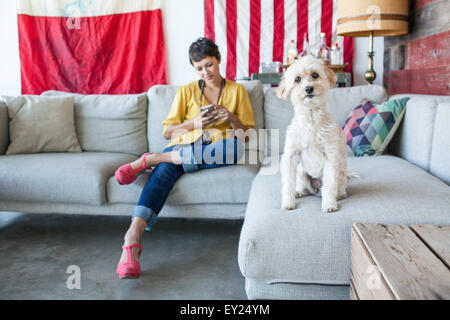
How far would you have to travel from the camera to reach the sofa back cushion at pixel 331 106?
2486 mm

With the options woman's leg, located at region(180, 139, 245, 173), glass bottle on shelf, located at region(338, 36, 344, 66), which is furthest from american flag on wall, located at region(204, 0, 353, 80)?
woman's leg, located at region(180, 139, 245, 173)

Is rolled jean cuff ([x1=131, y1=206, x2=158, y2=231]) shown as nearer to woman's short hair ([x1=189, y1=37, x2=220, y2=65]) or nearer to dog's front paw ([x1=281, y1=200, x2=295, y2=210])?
dog's front paw ([x1=281, y1=200, x2=295, y2=210])

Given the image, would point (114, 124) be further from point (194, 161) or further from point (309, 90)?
Result: point (309, 90)

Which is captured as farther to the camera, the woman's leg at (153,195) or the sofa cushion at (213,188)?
the sofa cushion at (213,188)

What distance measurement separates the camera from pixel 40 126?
2.58m

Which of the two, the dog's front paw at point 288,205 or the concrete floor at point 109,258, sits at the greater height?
the dog's front paw at point 288,205

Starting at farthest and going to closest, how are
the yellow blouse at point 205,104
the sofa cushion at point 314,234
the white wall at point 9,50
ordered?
the white wall at point 9,50
the yellow blouse at point 205,104
the sofa cushion at point 314,234

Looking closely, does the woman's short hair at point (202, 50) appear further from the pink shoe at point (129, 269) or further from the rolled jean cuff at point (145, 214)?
the pink shoe at point (129, 269)

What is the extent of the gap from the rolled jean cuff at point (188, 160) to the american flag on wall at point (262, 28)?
1714mm

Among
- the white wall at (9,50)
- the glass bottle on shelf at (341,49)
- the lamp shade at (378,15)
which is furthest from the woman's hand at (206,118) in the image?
the white wall at (9,50)

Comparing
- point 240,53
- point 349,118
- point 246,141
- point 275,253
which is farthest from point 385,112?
point 240,53

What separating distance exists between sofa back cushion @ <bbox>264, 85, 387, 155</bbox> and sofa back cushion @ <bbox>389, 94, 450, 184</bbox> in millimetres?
345

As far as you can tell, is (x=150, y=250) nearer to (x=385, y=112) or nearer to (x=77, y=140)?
(x=77, y=140)

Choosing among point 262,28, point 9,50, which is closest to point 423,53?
point 262,28
